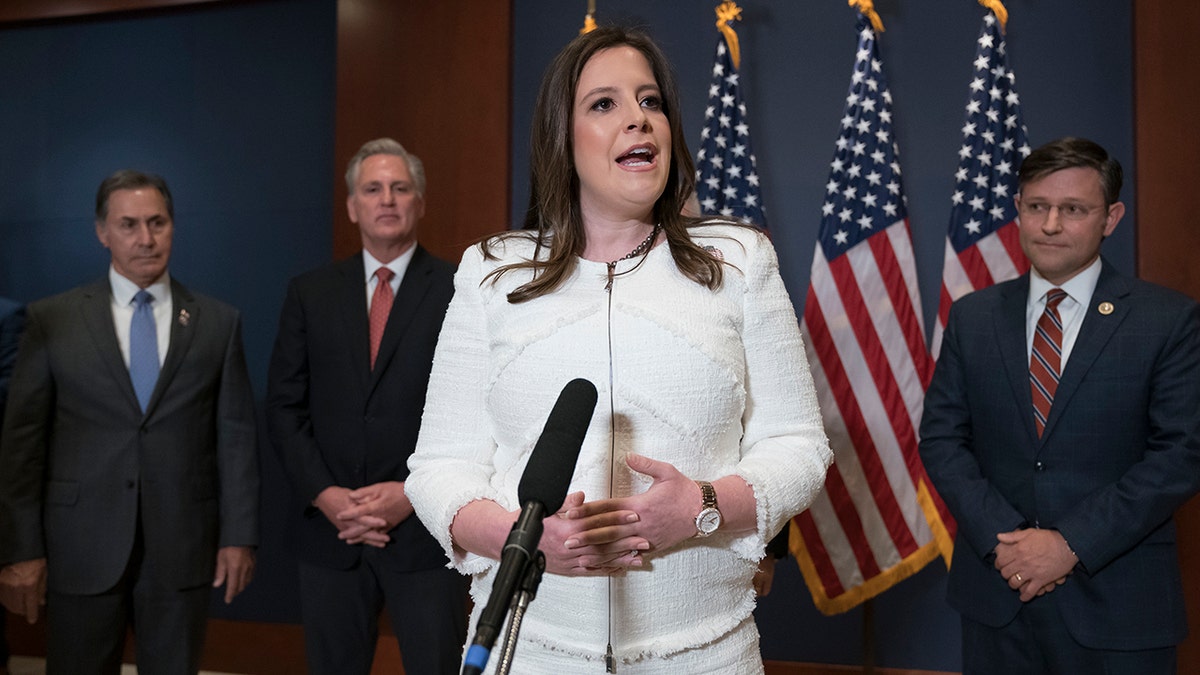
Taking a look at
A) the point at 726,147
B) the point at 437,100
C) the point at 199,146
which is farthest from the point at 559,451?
the point at 199,146

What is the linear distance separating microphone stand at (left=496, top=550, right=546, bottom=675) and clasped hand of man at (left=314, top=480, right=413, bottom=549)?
7.08 feet

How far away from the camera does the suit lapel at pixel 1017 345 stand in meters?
2.71

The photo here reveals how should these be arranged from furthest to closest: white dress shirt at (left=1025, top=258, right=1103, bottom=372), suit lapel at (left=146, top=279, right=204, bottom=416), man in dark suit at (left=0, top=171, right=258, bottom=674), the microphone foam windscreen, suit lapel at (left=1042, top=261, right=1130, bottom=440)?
suit lapel at (left=146, top=279, right=204, bottom=416), man in dark suit at (left=0, top=171, right=258, bottom=674), white dress shirt at (left=1025, top=258, right=1103, bottom=372), suit lapel at (left=1042, top=261, right=1130, bottom=440), the microphone foam windscreen

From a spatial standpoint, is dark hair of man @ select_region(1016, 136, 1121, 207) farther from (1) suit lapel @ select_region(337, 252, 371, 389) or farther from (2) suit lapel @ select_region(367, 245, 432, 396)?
(1) suit lapel @ select_region(337, 252, 371, 389)

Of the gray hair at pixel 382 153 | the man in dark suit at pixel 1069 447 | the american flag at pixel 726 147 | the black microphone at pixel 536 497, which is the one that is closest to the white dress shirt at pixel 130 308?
the gray hair at pixel 382 153

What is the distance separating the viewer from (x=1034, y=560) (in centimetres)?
255

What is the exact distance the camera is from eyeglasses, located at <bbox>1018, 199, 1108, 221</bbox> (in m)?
2.79

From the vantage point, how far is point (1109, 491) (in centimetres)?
255

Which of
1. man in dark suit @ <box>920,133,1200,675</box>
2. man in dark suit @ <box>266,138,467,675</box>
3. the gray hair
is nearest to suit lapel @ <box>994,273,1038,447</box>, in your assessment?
man in dark suit @ <box>920,133,1200,675</box>

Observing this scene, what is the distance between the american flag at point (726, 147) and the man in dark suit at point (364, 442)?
125cm

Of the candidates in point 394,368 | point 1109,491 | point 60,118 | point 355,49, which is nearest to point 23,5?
point 60,118

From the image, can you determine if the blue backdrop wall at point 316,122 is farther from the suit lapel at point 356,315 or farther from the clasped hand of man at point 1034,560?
the clasped hand of man at point 1034,560

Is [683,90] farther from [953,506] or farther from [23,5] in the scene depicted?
[23,5]

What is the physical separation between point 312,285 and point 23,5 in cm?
312
